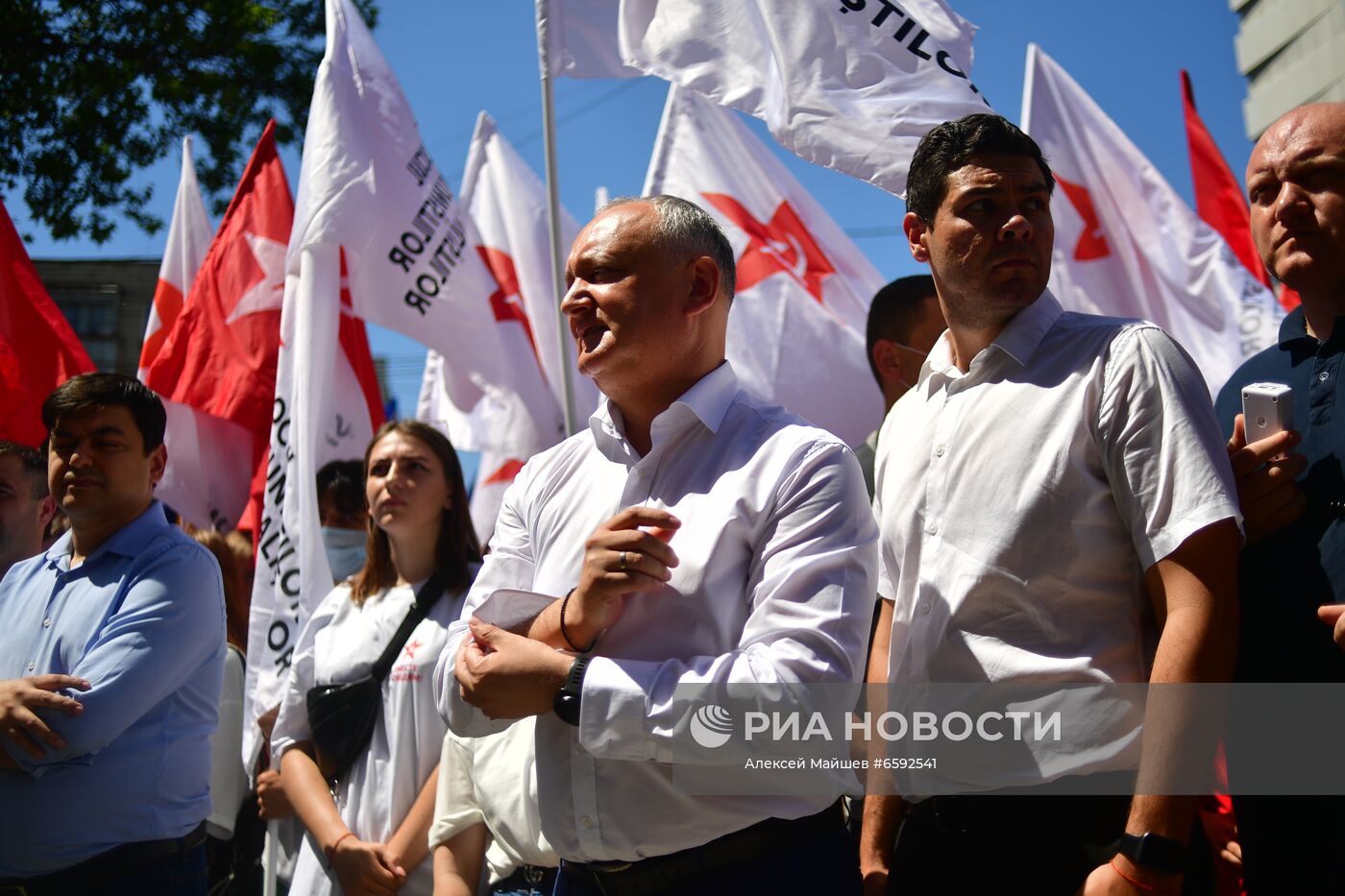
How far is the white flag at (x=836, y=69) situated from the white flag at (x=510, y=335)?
2.50 meters

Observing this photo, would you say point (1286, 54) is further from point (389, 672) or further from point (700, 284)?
point (700, 284)

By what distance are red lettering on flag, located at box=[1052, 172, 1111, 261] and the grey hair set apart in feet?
15.1

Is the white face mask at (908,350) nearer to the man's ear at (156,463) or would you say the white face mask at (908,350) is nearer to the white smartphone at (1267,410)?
the white smartphone at (1267,410)

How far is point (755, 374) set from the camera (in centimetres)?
605

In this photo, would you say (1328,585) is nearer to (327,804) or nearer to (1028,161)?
(1028,161)

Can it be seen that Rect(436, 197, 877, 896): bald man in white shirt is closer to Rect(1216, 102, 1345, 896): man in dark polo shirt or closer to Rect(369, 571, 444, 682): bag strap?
Rect(1216, 102, 1345, 896): man in dark polo shirt

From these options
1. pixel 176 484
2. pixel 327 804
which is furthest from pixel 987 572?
pixel 176 484

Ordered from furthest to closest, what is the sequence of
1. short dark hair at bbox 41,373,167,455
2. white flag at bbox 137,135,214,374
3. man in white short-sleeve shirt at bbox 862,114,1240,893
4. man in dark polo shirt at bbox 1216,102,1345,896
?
white flag at bbox 137,135,214,374 < short dark hair at bbox 41,373,167,455 < man in dark polo shirt at bbox 1216,102,1345,896 < man in white short-sleeve shirt at bbox 862,114,1240,893

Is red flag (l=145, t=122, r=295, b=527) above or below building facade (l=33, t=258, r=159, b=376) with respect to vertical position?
below

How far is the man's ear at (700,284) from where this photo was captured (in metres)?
2.39

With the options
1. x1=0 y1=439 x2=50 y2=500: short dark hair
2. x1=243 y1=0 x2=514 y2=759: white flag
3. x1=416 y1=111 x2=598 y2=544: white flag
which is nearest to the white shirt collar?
x1=243 y1=0 x2=514 y2=759: white flag

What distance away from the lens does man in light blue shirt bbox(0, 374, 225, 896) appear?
3156mm

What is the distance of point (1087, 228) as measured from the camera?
659 centimetres

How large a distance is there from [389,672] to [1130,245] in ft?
15.7
